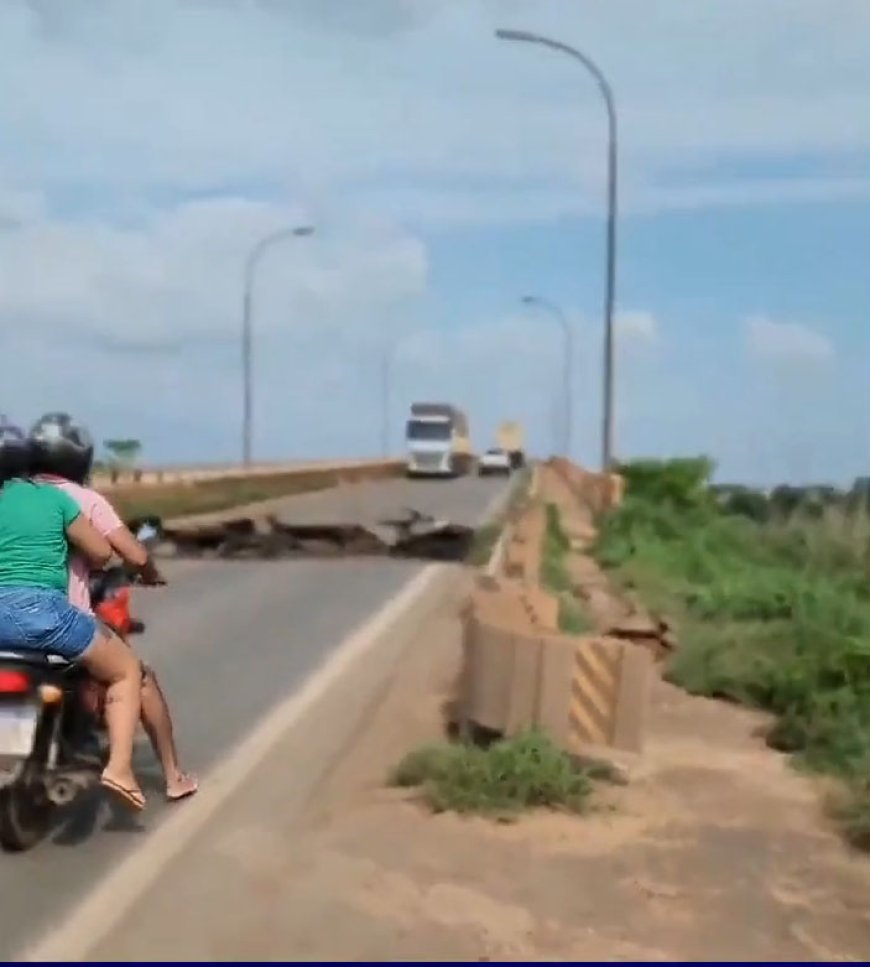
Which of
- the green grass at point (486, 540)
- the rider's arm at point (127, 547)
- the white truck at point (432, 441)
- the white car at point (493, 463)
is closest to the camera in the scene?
the rider's arm at point (127, 547)

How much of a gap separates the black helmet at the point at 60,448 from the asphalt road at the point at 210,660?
1641 mm

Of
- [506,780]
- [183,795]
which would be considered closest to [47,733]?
[183,795]

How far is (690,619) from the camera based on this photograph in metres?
17.7

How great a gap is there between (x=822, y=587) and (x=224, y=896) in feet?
41.1

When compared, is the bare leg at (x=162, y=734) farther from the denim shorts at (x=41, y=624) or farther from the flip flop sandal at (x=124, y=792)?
the denim shorts at (x=41, y=624)

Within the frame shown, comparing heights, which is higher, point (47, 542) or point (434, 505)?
point (47, 542)

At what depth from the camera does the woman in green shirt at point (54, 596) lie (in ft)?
25.2

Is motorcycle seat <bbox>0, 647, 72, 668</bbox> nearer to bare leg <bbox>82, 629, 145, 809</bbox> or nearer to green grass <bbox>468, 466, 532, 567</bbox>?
bare leg <bbox>82, 629, 145, 809</bbox>

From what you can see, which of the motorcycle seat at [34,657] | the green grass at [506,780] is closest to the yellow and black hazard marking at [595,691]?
the green grass at [506,780]

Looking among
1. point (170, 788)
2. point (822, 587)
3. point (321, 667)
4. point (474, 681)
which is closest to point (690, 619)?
point (822, 587)

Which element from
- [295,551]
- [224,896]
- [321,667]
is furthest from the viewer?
[295,551]

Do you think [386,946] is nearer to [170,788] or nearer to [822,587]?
[170,788]

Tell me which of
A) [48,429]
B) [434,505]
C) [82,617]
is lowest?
[434,505]

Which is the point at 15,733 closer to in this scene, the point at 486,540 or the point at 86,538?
the point at 86,538
